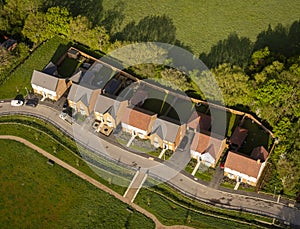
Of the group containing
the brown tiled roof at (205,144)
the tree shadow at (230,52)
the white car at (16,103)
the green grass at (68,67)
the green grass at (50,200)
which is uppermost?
the tree shadow at (230,52)

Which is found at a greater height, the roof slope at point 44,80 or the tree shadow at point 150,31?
the tree shadow at point 150,31

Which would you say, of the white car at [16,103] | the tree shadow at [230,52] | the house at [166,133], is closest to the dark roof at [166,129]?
the house at [166,133]

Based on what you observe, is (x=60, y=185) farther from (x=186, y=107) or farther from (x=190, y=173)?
(x=186, y=107)

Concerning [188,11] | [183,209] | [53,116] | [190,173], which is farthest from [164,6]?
[183,209]

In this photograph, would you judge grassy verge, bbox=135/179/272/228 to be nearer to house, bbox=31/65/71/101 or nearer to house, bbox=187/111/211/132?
house, bbox=187/111/211/132

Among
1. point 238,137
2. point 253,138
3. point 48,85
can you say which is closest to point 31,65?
point 48,85

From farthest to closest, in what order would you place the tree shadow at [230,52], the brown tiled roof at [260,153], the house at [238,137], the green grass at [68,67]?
the tree shadow at [230,52] → the green grass at [68,67] → the house at [238,137] → the brown tiled roof at [260,153]

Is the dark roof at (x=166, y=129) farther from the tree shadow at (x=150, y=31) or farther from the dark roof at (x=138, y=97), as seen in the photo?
the tree shadow at (x=150, y=31)
